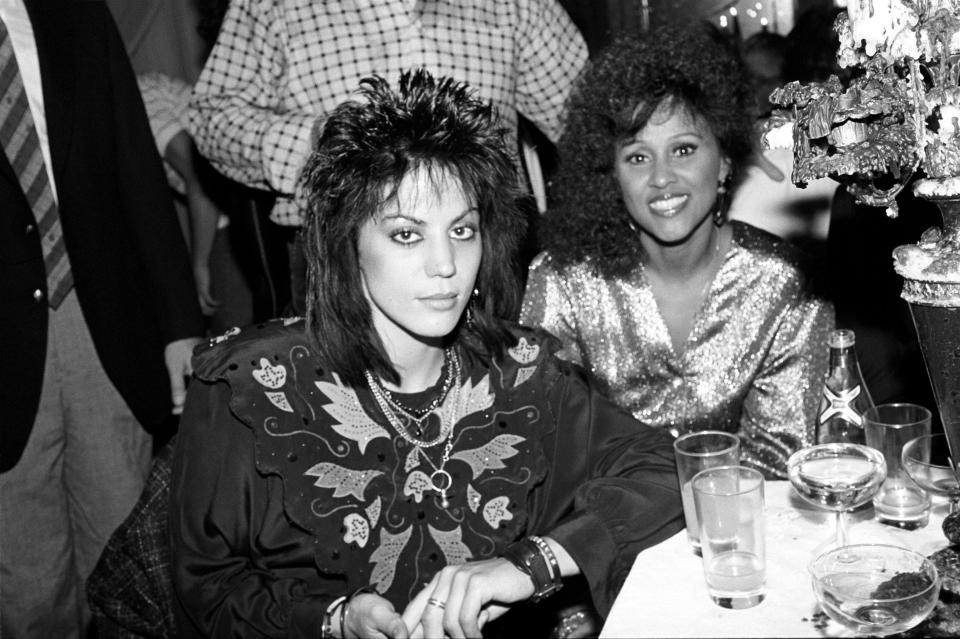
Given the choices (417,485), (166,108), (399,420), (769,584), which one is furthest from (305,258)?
(166,108)

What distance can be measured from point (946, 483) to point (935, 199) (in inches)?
17.1

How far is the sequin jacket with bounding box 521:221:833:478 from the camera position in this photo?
2441 millimetres

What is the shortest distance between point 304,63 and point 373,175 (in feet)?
3.39

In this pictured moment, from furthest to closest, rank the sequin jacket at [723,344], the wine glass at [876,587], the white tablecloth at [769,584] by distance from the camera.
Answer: the sequin jacket at [723,344] < the white tablecloth at [769,584] < the wine glass at [876,587]

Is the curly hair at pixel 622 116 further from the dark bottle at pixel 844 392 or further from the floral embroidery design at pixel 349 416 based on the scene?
the floral embroidery design at pixel 349 416

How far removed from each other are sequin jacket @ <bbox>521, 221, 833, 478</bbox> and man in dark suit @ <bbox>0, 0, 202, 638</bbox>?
1011 millimetres

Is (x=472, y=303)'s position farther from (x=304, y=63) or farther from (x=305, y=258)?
(x=304, y=63)

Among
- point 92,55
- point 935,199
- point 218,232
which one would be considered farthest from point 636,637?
point 218,232

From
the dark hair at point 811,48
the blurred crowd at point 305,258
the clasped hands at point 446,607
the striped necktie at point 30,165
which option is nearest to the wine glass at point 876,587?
the clasped hands at point 446,607

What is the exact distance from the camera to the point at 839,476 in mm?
1492

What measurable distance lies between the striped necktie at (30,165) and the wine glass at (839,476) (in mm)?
1823

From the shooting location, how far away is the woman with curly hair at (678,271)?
238 centimetres

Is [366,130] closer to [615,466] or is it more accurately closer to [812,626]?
[615,466]

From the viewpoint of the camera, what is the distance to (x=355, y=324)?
1.86 m
